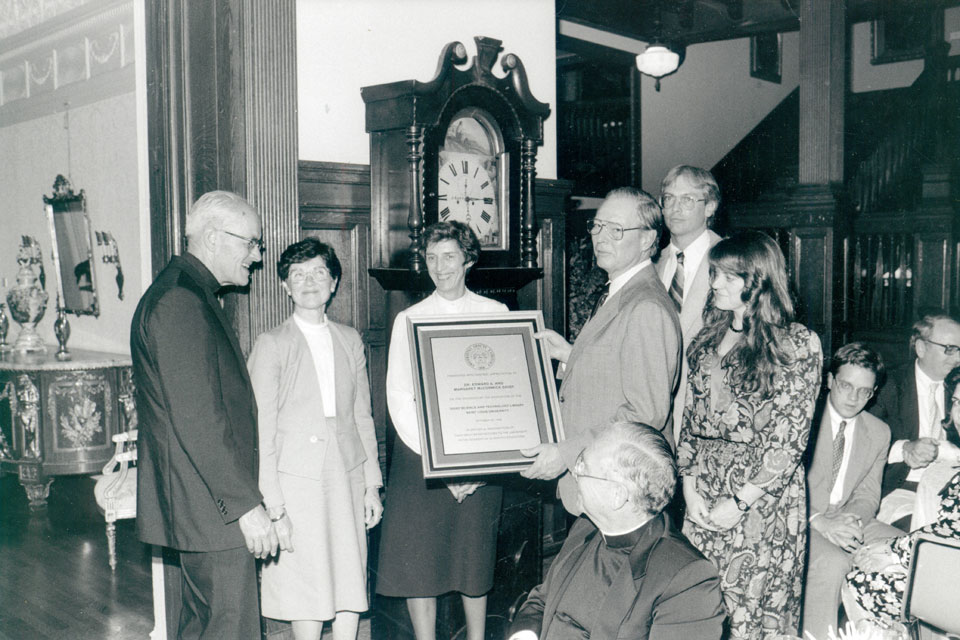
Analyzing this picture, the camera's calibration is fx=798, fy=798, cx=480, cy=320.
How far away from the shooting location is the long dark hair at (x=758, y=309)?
2.54 meters

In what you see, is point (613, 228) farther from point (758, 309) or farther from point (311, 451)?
point (311, 451)

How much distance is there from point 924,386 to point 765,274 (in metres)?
1.85

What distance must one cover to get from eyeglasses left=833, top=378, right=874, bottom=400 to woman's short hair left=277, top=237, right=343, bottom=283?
223 centimetres

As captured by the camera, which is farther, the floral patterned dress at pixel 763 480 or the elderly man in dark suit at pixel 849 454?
the elderly man in dark suit at pixel 849 454

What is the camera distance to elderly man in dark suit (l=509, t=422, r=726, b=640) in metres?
1.78

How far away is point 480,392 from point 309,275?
748 millimetres

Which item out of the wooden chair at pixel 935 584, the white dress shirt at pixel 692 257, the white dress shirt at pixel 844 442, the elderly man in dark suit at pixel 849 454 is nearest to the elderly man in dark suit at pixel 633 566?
the wooden chair at pixel 935 584

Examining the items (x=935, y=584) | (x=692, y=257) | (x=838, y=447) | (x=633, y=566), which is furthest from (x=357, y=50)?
(x=935, y=584)

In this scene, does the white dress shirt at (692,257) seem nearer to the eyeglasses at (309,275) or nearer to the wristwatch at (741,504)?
the wristwatch at (741,504)

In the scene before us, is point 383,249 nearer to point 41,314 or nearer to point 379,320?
point 379,320

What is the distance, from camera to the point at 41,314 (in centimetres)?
630

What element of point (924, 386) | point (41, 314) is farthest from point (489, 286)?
point (41, 314)

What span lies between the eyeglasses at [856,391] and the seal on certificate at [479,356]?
1.61 metres

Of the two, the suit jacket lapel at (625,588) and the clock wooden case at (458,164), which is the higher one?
the clock wooden case at (458,164)
